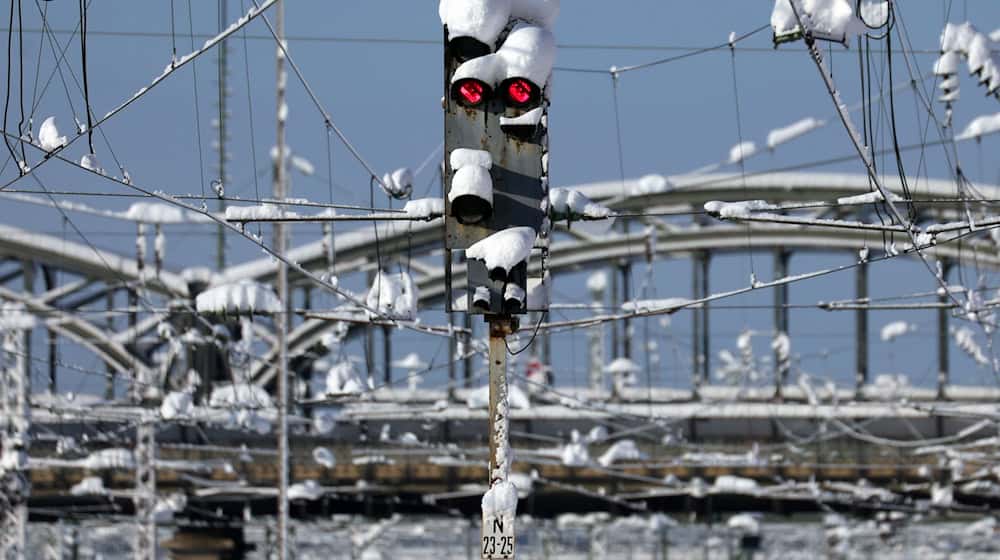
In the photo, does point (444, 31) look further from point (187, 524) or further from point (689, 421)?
point (689, 421)

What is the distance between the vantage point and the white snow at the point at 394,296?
2816 cm

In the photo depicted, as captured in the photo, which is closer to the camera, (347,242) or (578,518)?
(347,242)

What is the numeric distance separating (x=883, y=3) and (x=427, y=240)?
63.3 meters

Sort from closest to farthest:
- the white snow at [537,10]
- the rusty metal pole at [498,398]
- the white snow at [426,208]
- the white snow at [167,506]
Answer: the white snow at [537,10], the rusty metal pole at [498,398], the white snow at [426,208], the white snow at [167,506]

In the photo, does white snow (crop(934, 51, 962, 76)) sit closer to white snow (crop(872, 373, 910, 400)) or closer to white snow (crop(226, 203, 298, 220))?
white snow (crop(226, 203, 298, 220))

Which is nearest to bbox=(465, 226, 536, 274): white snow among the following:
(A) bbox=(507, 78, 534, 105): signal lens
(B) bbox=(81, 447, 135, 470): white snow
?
(A) bbox=(507, 78, 534, 105): signal lens

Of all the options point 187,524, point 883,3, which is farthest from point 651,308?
point 187,524

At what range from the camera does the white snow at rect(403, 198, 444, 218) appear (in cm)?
2128

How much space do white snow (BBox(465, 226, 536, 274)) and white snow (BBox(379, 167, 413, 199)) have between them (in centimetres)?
1150

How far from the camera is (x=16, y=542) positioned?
58875 millimetres

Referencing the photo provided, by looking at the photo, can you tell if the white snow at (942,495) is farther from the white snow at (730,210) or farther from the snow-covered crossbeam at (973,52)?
the white snow at (730,210)

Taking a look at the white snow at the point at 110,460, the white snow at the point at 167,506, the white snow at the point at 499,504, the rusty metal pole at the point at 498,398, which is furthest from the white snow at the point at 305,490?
the white snow at the point at 499,504

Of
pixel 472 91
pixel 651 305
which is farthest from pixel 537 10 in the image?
pixel 651 305

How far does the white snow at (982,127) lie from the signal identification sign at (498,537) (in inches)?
1126
